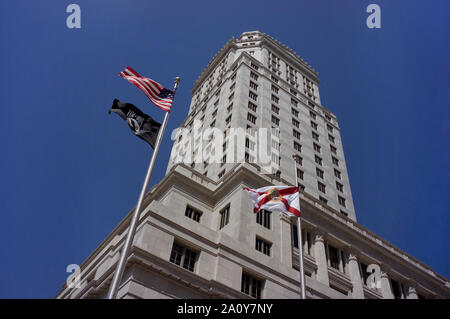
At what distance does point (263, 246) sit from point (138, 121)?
703 inches

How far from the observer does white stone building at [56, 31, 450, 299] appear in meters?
25.4

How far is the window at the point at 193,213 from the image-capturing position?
36047mm

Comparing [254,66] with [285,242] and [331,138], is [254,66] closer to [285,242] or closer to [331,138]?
[331,138]

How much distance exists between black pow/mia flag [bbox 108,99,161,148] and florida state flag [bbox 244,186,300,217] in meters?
7.29

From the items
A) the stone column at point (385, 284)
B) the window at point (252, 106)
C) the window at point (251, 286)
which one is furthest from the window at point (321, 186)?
the window at point (251, 286)

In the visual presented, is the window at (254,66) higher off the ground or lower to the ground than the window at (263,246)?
higher

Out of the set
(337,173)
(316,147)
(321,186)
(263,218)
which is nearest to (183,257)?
(263,218)

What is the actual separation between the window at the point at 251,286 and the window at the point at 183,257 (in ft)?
13.6

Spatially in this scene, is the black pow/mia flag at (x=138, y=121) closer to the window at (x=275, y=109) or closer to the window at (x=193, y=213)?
the window at (x=193, y=213)

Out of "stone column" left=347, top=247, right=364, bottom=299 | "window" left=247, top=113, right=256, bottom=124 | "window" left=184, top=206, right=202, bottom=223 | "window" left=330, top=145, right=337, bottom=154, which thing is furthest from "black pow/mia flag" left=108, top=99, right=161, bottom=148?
"window" left=330, top=145, right=337, bottom=154

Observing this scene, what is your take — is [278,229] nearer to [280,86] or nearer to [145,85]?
[145,85]

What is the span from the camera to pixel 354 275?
125 ft

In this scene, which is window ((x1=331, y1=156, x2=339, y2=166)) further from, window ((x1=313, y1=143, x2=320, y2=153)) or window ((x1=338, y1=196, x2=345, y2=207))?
window ((x1=338, y1=196, x2=345, y2=207))
